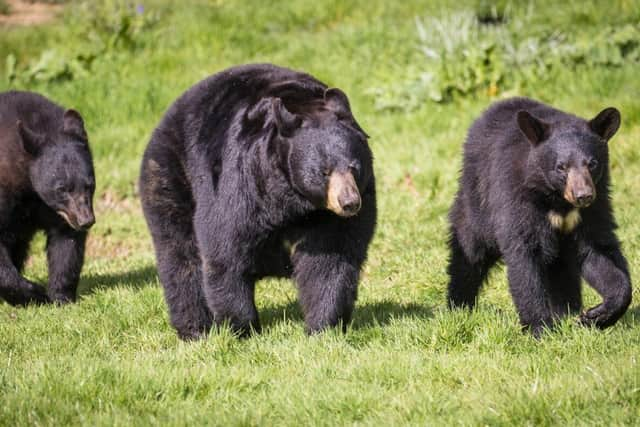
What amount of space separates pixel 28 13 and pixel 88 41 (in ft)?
6.70

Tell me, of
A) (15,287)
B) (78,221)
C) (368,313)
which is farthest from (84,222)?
(368,313)

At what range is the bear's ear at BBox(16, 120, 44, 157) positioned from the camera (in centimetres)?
812

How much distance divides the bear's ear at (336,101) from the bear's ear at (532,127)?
1.03 m

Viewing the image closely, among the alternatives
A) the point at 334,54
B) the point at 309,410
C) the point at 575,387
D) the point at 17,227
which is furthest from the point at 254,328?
the point at 334,54

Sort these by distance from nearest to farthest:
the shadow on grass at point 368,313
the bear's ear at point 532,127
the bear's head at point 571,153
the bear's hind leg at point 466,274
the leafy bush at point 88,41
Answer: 1. the bear's head at point 571,153
2. the bear's ear at point 532,127
3. the shadow on grass at point 368,313
4. the bear's hind leg at point 466,274
5. the leafy bush at point 88,41

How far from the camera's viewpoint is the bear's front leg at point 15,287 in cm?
809

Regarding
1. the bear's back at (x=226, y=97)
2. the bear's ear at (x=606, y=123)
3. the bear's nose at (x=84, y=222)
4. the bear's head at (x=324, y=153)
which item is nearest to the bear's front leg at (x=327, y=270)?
the bear's head at (x=324, y=153)

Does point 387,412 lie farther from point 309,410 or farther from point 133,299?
point 133,299

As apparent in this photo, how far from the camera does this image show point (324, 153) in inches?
223

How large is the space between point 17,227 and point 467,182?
3793 millimetres

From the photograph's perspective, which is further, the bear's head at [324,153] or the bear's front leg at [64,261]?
the bear's front leg at [64,261]

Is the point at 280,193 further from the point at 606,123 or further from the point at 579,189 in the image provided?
the point at 606,123

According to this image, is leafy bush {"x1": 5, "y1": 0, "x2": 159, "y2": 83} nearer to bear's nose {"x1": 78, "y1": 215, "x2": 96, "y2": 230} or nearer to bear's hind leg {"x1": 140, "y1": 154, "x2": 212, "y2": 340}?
bear's nose {"x1": 78, "y1": 215, "x2": 96, "y2": 230}

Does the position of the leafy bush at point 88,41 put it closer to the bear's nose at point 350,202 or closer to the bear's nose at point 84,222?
the bear's nose at point 84,222
